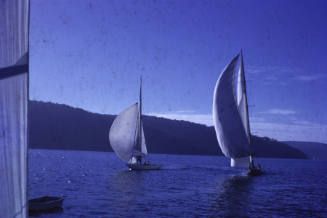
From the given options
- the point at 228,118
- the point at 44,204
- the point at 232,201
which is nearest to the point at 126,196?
the point at 232,201

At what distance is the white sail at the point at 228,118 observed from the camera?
52.7 m

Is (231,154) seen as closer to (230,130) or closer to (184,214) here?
(230,130)

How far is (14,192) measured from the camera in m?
6.17

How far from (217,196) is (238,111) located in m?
18.7

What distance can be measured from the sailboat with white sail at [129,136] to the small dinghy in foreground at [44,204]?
3405cm

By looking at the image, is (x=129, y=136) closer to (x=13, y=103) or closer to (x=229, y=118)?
(x=229, y=118)

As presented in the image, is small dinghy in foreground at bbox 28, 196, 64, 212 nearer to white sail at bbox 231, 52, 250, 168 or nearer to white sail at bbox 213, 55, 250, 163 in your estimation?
white sail at bbox 213, 55, 250, 163

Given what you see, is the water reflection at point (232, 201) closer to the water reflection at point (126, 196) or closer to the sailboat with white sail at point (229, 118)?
the sailboat with white sail at point (229, 118)

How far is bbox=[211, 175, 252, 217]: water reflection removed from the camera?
1154 inches

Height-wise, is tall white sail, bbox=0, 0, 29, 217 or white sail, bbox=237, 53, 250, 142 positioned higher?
white sail, bbox=237, 53, 250, 142

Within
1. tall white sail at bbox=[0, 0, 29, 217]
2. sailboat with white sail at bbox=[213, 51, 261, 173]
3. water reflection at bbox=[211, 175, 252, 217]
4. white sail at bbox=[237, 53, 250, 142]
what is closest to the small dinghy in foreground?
water reflection at bbox=[211, 175, 252, 217]

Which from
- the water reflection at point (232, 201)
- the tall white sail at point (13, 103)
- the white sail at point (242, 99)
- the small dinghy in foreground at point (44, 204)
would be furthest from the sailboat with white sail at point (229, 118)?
the tall white sail at point (13, 103)

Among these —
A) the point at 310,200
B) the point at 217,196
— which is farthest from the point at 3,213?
the point at 310,200

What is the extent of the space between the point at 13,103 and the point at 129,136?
5664cm
